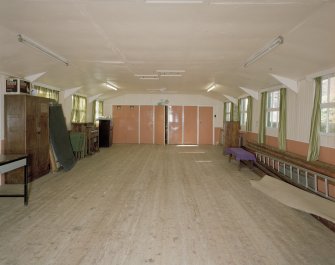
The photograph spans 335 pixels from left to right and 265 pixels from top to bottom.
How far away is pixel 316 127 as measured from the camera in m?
4.60

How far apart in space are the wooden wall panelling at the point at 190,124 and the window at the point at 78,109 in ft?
17.0

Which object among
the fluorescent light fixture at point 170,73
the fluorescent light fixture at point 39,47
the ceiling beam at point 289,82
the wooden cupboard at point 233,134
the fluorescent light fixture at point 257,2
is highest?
the fluorescent light fixture at point 170,73

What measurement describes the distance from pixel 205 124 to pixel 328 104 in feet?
28.0

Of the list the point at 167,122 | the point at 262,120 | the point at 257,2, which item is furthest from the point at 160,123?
the point at 257,2

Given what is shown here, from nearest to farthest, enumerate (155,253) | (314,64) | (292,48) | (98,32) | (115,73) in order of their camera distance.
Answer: (155,253), (98,32), (292,48), (314,64), (115,73)

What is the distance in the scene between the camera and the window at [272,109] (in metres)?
6.88

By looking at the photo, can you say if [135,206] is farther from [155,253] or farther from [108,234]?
[155,253]

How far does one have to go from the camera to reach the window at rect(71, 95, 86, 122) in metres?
9.13

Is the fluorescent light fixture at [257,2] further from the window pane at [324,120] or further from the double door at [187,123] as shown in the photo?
the double door at [187,123]

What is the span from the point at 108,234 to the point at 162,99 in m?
10.5

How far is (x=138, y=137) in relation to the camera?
13.0 meters

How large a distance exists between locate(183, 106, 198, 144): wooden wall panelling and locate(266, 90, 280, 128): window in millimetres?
5799

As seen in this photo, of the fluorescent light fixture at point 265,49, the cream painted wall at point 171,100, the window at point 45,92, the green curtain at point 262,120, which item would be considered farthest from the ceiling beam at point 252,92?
the window at point 45,92

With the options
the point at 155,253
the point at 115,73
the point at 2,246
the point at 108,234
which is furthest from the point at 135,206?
the point at 115,73
